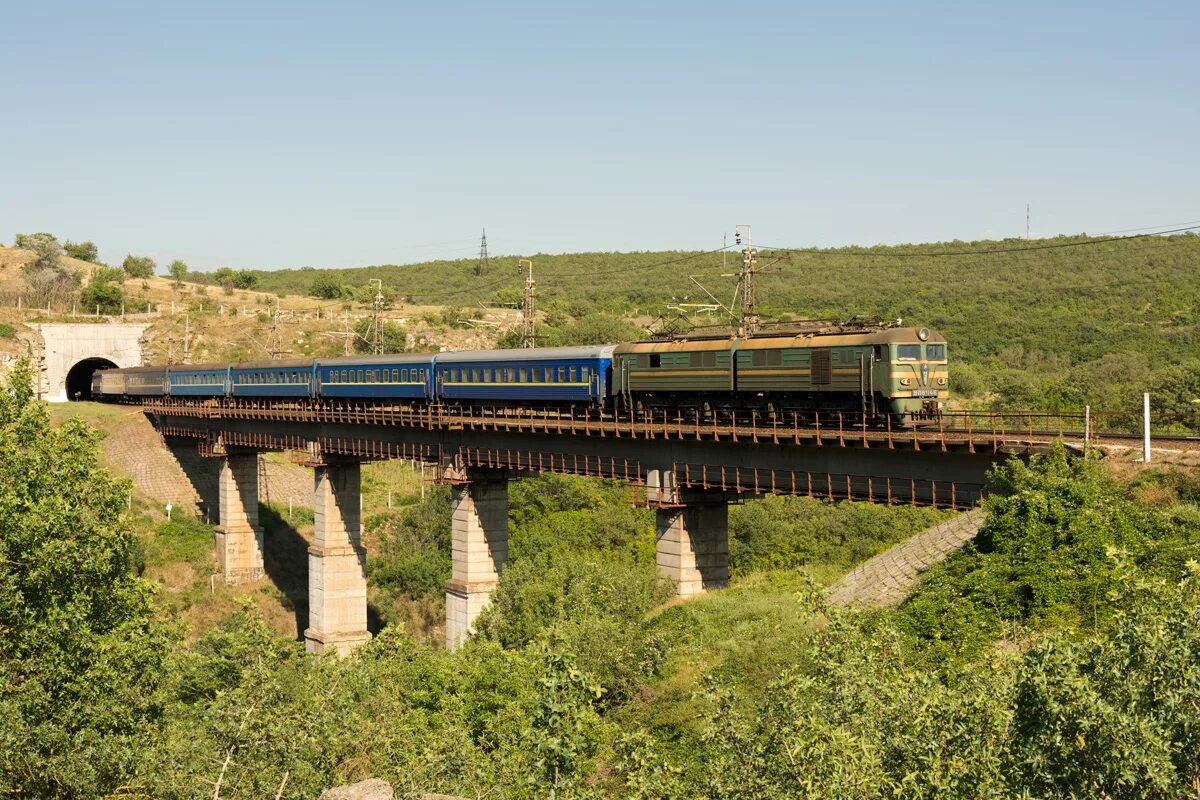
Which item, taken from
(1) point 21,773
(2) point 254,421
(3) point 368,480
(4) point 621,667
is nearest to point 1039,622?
(4) point 621,667

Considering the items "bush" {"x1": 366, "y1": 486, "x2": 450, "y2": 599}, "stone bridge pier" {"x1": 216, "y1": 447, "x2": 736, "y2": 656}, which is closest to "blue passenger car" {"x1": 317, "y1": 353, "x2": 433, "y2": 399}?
"stone bridge pier" {"x1": 216, "y1": 447, "x2": 736, "y2": 656}

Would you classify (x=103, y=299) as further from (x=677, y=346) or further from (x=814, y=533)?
(x=677, y=346)

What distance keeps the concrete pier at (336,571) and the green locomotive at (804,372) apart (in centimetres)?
2419

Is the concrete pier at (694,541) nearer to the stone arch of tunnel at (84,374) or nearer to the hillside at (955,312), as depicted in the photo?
the hillside at (955,312)

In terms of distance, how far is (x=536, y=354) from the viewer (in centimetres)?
4778

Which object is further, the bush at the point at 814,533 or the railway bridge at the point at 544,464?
the bush at the point at 814,533

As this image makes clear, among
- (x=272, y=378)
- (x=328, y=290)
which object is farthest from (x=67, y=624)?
(x=328, y=290)

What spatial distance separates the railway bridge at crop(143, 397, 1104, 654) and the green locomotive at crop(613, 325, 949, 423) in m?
0.70

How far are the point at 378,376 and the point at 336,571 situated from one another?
10.3 m

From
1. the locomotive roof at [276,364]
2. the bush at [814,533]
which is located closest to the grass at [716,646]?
the bush at [814,533]

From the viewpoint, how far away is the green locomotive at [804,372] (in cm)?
3381

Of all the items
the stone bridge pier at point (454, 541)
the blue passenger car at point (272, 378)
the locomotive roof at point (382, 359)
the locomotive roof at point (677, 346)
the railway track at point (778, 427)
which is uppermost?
the locomotive roof at point (677, 346)

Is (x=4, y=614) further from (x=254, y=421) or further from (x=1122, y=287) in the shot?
(x=1122, y=287)

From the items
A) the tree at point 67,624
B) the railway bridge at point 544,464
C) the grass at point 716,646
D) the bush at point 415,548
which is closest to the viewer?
the tree at point 67,624
